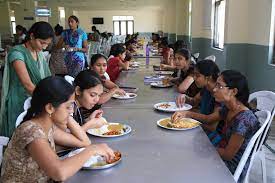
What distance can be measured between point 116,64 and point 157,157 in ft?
7.83

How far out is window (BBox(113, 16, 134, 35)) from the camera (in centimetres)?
2255

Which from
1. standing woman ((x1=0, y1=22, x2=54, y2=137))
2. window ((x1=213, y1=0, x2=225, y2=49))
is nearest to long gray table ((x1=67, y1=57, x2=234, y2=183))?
standing woman ((x1=0, y1=22, x2=54, y2=137))

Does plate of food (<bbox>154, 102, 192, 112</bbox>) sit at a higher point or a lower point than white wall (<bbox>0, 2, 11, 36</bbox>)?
lower

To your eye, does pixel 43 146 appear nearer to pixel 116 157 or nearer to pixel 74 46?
pixel 116 157

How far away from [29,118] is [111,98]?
3.82ft

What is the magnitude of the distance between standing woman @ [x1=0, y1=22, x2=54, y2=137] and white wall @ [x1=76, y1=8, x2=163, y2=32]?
19877 millimetres

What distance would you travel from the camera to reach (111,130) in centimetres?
156

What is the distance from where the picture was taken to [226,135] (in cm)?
164

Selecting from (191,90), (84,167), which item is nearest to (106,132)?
(84,167)

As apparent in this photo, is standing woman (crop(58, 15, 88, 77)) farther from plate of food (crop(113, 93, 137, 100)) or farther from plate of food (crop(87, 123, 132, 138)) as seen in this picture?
plate of food (crop(87, 123, 132, 138))

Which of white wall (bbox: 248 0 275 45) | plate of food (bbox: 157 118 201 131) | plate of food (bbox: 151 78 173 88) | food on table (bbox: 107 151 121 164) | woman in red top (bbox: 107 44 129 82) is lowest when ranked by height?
food on table (bbox: 107 151 121 164)

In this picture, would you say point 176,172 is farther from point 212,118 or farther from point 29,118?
point 212,118

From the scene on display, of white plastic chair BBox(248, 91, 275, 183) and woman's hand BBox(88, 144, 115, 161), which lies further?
white plastic chair BBox(248, 91, 275, 183)

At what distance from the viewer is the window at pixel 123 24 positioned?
2255 cm
